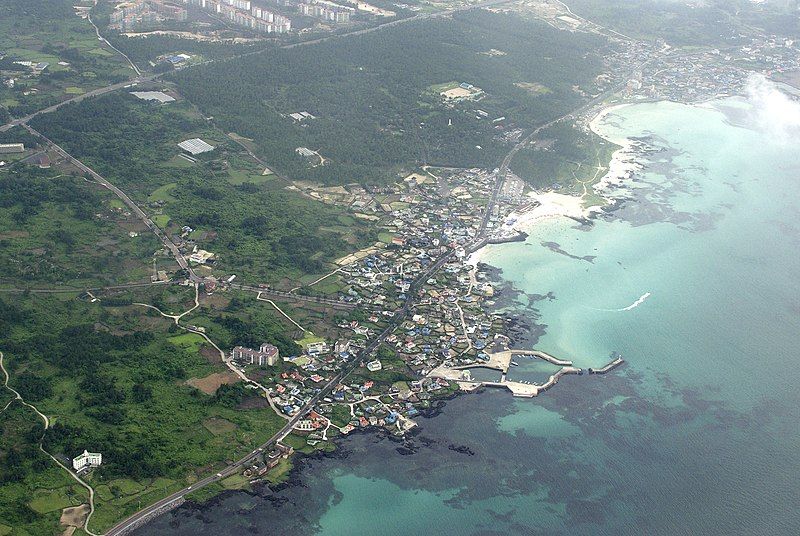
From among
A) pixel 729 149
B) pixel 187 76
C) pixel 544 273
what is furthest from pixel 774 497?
pixel 187 76

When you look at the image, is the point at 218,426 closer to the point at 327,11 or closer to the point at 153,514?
the point at 153,514

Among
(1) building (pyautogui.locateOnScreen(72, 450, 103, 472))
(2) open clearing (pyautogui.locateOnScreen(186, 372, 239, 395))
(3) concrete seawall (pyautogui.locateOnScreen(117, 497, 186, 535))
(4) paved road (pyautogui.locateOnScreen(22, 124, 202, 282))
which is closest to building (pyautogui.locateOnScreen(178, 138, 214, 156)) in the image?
(4) paved road (pyautogui.locateOnScreen(22, 124, 202, 282))

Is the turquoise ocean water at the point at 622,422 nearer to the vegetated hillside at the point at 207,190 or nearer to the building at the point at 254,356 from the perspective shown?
the building at the point at 254,356

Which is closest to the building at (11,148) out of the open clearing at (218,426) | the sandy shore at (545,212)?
the open clearing at (218,426)

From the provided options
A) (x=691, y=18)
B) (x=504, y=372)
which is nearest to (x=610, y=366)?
(x=504, y=372)

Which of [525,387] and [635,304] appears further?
[635,304]
